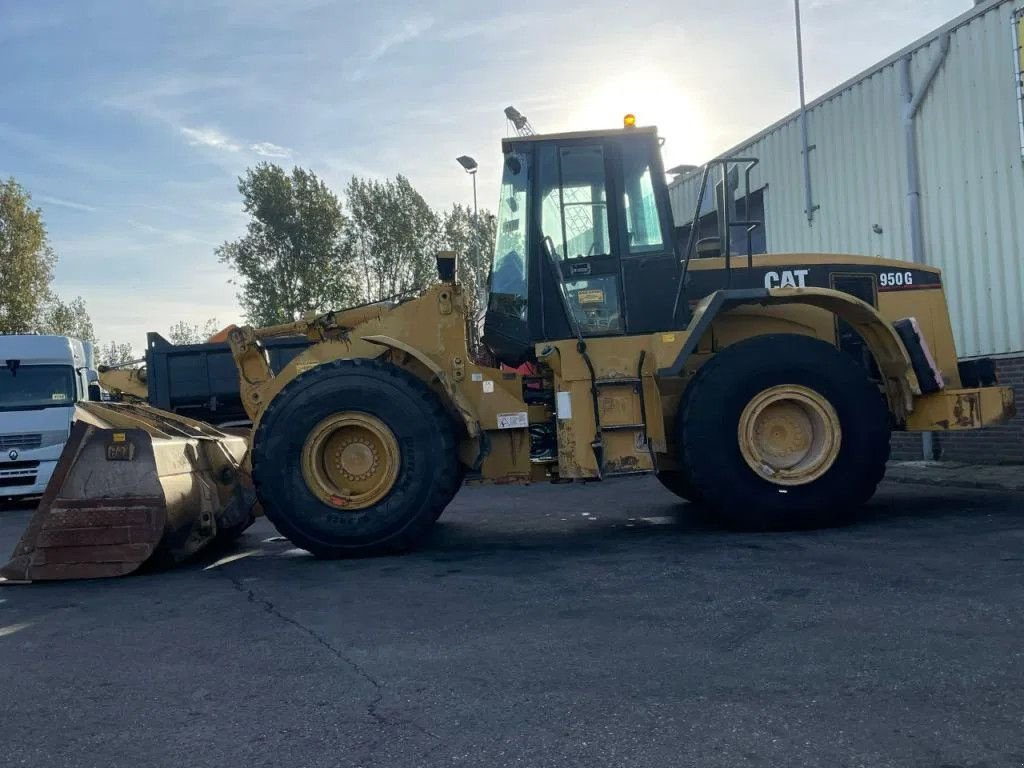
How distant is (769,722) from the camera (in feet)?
11.0

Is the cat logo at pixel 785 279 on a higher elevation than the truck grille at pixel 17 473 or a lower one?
higher

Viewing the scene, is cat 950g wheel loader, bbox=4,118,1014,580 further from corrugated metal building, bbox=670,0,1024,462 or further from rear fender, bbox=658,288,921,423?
corrugated metal building, bbox=670,0,1024,462

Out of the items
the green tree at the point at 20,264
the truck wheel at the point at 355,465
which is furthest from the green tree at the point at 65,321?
the truck wheel at the point at 355,465

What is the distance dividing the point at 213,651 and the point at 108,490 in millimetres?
2629

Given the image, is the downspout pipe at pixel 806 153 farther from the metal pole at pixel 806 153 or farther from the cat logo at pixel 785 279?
the cat logo at pixel 785 279

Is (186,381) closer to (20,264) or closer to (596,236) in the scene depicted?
(596,236)

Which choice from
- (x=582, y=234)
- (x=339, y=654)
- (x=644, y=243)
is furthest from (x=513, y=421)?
(x=339, y=654)

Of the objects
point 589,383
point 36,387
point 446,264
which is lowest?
point 589,383

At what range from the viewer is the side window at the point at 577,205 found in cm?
769

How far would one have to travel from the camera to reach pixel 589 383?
24.6 feet

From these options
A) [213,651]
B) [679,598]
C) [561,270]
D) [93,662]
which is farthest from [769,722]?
[561,270]

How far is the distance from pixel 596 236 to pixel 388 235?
32186mm

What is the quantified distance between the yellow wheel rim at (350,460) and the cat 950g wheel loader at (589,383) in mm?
15

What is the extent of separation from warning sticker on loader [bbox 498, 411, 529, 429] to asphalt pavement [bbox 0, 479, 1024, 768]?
3.32 ft
